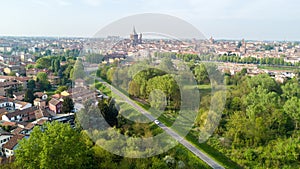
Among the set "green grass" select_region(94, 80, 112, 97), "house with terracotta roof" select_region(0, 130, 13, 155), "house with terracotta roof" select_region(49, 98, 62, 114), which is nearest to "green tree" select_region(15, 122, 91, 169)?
→ "house with terracotta roof" select_region(0, 130, 13, 155)

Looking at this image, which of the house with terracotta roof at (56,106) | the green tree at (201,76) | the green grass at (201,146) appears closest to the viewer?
the green grass at (201,146)

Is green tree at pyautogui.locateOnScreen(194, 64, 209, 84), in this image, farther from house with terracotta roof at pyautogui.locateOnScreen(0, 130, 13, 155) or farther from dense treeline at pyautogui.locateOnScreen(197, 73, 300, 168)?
house with terracotta roof at pyautogui.locateOnScreen(0, 130, 13, 155)

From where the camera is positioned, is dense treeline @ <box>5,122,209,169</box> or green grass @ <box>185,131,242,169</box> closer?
dense treeline @ <box>5,122,209,169</box>

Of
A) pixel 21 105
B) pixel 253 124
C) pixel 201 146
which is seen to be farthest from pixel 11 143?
pixel 253 124

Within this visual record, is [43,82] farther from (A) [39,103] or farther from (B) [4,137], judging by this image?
(B) [4,137]

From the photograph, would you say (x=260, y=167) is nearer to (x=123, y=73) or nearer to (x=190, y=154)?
(x=190, y=154)

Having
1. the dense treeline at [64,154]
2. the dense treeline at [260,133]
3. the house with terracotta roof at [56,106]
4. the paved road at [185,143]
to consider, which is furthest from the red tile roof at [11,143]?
the dense treeline at [260,133]

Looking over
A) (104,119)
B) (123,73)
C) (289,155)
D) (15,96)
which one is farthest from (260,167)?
(15,96)

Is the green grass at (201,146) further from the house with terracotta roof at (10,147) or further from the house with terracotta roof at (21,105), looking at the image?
the house with terracotta roof at (21,105)
